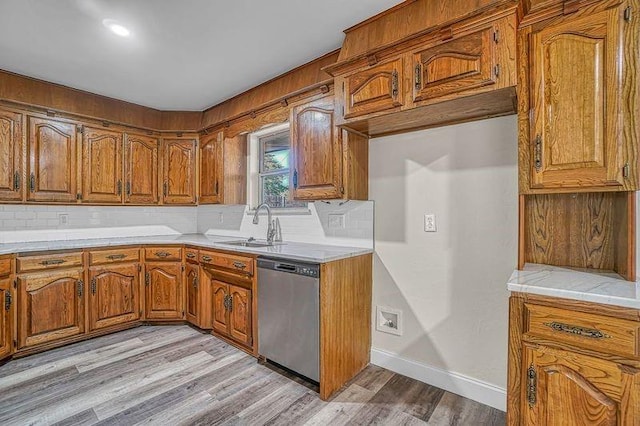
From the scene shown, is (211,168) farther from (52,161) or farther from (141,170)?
(52,161)

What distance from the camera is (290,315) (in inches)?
88.4

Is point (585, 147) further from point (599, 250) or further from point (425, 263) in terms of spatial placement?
point (425, 263)

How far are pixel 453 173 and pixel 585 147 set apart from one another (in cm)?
75

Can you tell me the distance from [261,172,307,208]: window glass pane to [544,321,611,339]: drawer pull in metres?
2.37

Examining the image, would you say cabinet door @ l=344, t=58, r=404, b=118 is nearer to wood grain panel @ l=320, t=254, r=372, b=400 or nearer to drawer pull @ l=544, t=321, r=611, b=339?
wood grain panel @ l=320, t=254, r=372, b=400

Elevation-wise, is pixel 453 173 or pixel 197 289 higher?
pixel 453 173

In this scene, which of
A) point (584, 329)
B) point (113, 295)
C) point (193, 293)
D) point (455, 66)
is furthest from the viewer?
point (193, 293)

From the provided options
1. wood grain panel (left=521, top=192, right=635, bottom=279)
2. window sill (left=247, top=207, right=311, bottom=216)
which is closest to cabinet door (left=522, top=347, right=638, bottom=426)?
wood grain panel (left=521, top=192, right=635, bottom=279)

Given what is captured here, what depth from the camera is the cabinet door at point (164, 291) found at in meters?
3.31

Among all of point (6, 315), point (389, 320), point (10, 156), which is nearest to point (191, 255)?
point (6, 315)

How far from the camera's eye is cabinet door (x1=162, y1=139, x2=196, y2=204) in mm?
3762

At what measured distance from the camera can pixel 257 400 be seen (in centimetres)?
203

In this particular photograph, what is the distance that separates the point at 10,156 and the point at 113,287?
145cm

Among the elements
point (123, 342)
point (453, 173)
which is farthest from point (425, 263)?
point (123, 342)
